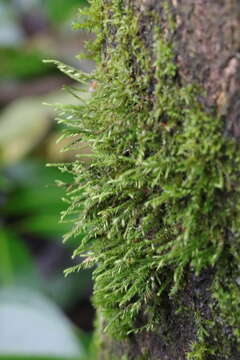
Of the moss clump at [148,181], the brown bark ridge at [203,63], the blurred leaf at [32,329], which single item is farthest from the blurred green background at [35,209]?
the brown bark ridge at [203,63]

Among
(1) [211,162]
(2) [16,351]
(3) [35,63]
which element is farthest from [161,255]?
(3) [35,63]

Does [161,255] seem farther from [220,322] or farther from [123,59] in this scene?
[123,59]

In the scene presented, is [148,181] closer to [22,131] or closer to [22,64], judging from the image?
[22,131]

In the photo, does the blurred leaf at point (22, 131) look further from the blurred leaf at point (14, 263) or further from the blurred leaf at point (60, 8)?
the blurred leaf at point (60, 8)

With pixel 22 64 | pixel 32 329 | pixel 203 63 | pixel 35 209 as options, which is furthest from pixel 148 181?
pixel 22 64

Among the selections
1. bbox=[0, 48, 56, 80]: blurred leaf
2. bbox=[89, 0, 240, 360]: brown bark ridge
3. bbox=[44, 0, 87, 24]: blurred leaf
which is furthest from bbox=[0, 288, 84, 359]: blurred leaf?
bbox=[44, 0, 87, 24]: blurred leaf

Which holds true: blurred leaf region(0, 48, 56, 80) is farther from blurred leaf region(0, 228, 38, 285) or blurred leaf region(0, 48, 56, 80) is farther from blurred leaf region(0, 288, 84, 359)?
blurred leaf region(0, 288, 84, 359)
